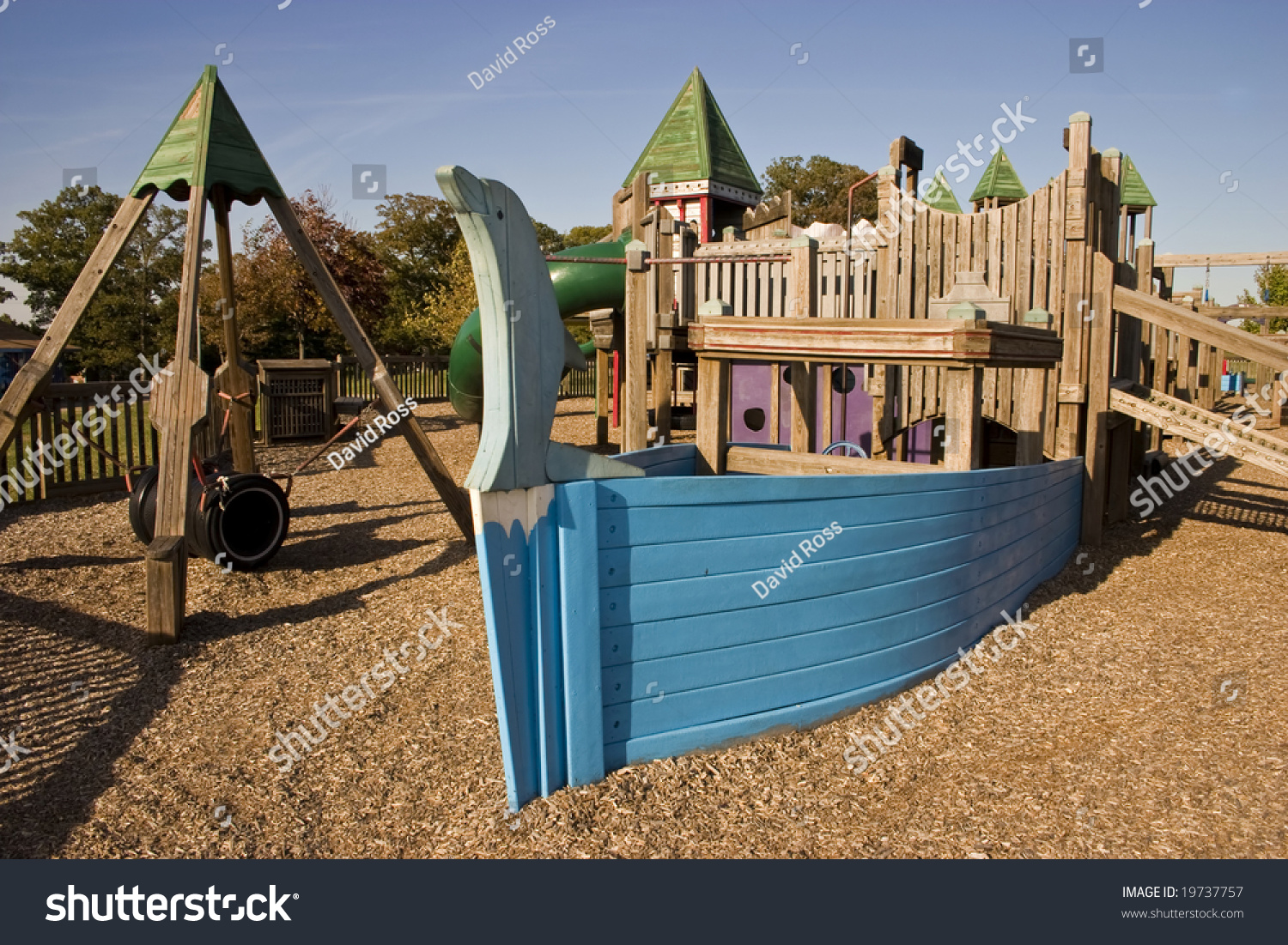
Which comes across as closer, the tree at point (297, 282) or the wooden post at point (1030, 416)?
the wooden post at point (1030, 416)

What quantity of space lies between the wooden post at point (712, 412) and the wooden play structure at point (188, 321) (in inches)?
117

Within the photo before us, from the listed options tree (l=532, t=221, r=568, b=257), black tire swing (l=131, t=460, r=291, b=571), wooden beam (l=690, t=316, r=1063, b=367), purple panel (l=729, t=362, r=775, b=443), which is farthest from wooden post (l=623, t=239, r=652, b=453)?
tree (l=532, t=221, r=568, b=257)

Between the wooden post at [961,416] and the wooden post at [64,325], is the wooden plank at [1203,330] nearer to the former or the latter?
the wooden post at [961,416]

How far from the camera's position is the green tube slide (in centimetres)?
1503

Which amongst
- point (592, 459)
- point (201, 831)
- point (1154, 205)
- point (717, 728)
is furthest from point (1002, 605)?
point (1154, 205)

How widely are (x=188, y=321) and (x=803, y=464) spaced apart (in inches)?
177

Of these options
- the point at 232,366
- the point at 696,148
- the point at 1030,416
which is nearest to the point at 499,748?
the point at 1030,416

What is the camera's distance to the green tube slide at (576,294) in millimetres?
15031

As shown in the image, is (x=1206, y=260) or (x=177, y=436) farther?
(x=1206, y=260)

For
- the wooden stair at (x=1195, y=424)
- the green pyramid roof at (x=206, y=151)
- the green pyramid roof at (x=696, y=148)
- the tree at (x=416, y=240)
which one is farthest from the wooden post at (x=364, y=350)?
the tree at (x=416, y=240)

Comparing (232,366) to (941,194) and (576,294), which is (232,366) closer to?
(576,294)

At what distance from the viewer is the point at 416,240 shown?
3847 cm

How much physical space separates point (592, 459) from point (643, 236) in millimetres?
7590

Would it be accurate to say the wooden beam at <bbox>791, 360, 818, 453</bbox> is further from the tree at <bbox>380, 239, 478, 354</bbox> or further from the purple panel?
the tree at <bbox>380, 239, 478, 354</bbox>
